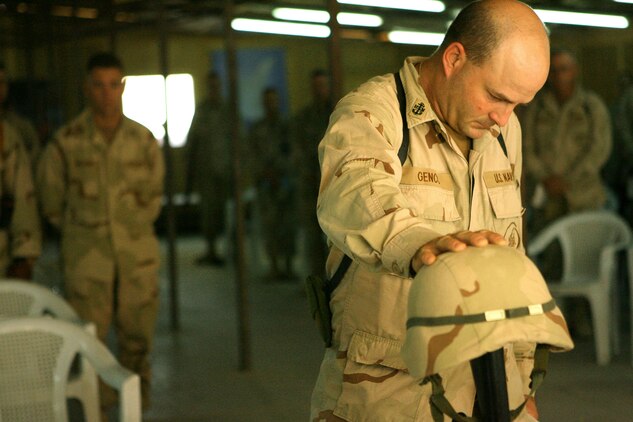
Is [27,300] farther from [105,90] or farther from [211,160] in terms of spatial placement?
[211,160]

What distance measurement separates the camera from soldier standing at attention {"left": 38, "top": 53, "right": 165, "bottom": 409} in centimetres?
508

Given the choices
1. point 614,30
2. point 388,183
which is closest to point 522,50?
point 388,183

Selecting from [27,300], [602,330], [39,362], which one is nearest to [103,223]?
[27,300]

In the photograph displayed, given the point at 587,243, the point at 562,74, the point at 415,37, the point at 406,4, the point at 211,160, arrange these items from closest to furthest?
1. the point at 587,243
2. the point at 562,74
3. the point at 406,4
4. the point at 211,160
5. the point at 415,37

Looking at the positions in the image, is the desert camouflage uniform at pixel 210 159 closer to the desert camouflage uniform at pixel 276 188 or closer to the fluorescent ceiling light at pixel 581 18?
the desert camouflage uniform at pixel 276 188

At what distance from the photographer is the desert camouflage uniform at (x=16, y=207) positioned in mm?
4957

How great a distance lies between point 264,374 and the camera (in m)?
6.18

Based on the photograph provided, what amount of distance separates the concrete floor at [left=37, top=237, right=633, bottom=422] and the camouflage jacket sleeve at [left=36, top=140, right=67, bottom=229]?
1.23 m

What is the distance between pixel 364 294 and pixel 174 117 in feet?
48.7

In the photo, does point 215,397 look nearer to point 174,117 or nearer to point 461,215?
point 461,215

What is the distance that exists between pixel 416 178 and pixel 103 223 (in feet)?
11.0

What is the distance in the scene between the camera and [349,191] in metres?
1.71

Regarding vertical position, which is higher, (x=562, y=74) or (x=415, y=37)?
(x=415, y=37)

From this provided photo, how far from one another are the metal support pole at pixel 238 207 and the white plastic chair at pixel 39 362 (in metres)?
2.58
